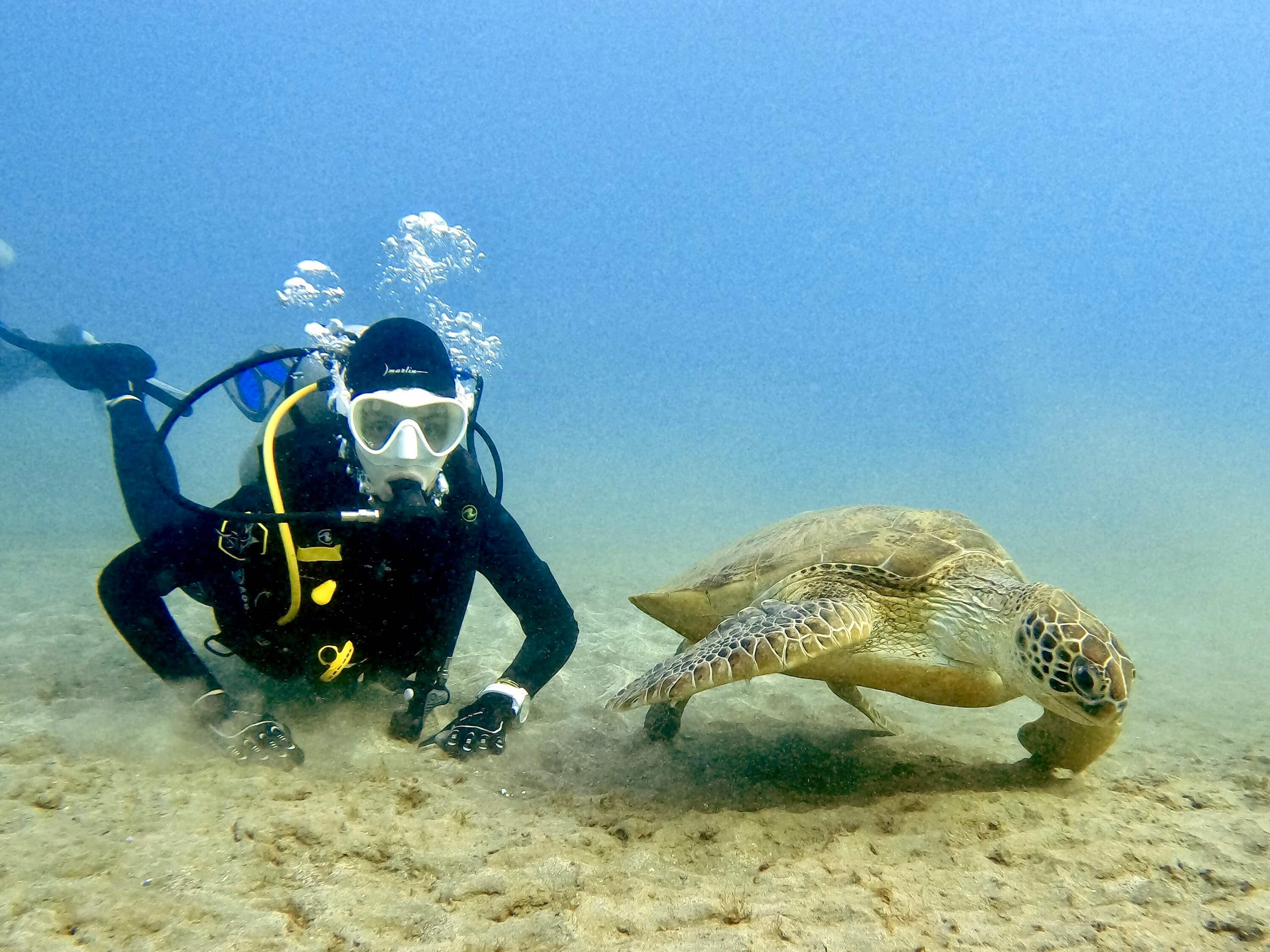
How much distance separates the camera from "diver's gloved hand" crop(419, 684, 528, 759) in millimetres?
2969

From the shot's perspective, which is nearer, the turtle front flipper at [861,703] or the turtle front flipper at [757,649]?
the turtle front flipper at [757,649]

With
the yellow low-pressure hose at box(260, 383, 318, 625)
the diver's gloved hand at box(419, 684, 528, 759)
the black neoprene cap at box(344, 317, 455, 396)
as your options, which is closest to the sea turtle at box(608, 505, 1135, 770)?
the diver's gloved hand at box(419, 684, 528, 759)

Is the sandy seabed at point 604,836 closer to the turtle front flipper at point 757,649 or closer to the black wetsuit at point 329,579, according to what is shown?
the black wetsuit at point 329,579

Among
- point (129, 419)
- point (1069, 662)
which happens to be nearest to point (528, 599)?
point (1069, 662)

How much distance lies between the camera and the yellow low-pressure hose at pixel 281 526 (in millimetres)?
2846

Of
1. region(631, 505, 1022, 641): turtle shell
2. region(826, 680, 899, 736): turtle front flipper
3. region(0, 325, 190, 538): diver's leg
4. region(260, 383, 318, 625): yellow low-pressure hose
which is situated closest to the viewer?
region(260, 383, 318, 625): yellow low-pressure hose

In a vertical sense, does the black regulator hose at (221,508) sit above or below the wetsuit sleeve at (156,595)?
above

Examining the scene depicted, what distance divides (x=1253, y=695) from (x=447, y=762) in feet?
19.7

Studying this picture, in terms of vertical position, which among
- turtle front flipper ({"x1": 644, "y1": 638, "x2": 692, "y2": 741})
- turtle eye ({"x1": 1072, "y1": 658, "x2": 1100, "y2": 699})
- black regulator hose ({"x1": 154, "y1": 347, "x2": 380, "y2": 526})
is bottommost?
turtle front flipper ({"x1": 644, "y1": 638, "x2": 692, "y2": 741})

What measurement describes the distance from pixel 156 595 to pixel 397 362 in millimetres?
1649

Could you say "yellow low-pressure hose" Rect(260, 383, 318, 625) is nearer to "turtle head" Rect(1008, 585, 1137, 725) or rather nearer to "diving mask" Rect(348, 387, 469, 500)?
"diving mask" Rect(348, 387, 469, 500)

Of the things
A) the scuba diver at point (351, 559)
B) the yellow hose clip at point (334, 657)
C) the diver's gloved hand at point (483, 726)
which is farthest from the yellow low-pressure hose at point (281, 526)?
the diver's gloved hand at point (483, 726)

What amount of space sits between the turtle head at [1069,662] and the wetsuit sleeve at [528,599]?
2352mm

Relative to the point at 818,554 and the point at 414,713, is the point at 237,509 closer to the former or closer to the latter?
the point at 414,713
